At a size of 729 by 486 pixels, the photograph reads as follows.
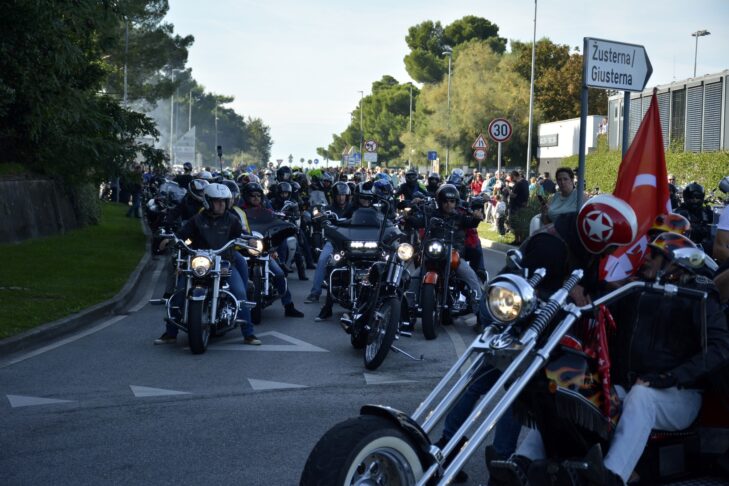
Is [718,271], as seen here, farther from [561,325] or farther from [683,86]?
[683,86]

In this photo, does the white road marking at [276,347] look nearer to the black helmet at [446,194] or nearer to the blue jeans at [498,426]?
the black helmet at [446,194]

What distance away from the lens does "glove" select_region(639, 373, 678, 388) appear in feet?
14.7

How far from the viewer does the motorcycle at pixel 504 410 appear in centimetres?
381

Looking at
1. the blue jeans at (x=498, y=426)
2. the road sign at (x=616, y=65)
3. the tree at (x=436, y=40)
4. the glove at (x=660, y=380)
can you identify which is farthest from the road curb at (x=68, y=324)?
the tree at (x=436, y=40)

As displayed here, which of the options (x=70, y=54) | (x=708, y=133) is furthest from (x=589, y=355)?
(x=708, y=133)

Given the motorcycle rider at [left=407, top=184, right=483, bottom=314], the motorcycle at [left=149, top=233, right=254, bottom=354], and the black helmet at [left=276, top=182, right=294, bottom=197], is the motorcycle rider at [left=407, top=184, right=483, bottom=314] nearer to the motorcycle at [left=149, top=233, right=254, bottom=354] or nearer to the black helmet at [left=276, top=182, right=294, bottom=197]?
the motorcycle at [left=149, top=233, right=254, bottom=354]

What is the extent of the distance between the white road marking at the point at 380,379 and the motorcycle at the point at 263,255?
2900mm

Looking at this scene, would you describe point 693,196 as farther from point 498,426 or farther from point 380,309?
point 498,426

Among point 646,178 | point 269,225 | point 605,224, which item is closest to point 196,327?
point 269,225

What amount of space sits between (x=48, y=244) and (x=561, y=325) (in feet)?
68.4

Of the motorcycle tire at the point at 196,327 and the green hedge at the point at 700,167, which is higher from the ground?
the green hedge at the point at 700,167

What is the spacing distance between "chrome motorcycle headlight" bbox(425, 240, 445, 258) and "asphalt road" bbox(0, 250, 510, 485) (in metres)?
0.87

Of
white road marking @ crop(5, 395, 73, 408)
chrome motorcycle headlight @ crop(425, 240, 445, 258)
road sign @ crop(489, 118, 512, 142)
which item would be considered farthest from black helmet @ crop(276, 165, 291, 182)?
white road marking @ crop(5, 395, 73, 408)

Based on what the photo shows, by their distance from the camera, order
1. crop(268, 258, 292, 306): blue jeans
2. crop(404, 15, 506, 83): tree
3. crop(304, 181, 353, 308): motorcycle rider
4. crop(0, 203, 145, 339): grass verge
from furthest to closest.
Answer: crop(404, 15, 506, 83): tree, crop(304, 181, 353, 308): motorcycle rider, crop(268, 258, 292, 306): blue jeans, crop(0, 203, 145, 339): grass verge
